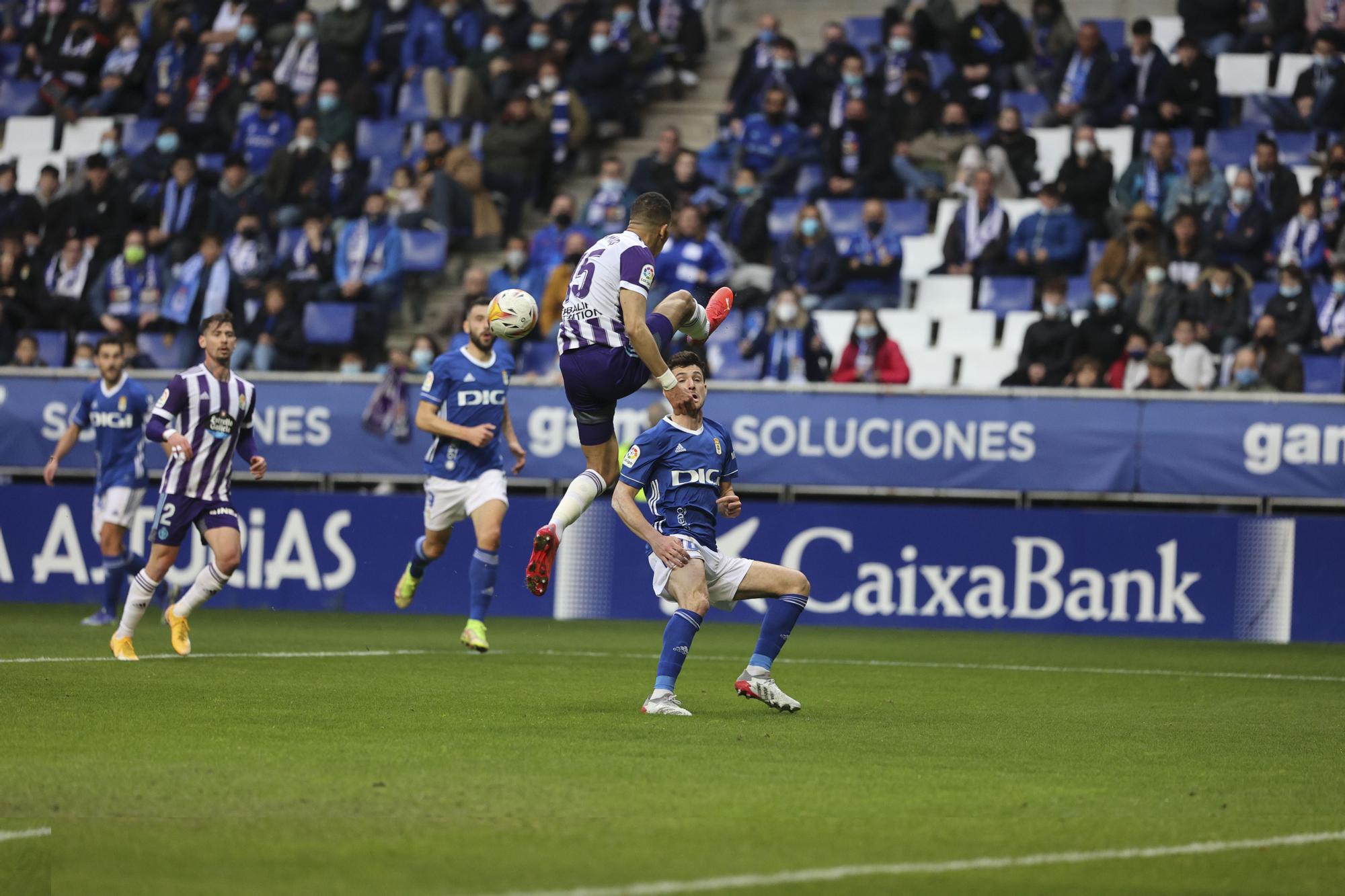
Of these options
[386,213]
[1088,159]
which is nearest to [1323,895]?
[1088,159]

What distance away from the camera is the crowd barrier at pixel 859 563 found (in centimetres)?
1820

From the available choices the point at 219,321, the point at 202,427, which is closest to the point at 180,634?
the point at 202,427

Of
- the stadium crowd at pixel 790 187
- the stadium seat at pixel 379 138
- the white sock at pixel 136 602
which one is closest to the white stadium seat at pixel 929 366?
the stadium crowd at pixel 790 187

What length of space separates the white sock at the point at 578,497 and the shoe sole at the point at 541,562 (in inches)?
18.3

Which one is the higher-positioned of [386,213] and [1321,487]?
[386,213]

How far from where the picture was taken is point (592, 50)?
25391 millimetres

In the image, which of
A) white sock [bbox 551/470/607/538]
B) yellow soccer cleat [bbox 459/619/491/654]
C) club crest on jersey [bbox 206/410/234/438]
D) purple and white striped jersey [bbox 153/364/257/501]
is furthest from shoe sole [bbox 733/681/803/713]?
club crest on jersey [bbox 206/410/234/438]

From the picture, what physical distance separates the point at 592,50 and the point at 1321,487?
39.6 feet

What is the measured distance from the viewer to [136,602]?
488 inches

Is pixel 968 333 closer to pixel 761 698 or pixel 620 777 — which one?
pixel 761 698

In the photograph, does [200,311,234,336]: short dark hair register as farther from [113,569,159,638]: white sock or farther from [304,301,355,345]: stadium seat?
[304,301,355,345]: stadium seat

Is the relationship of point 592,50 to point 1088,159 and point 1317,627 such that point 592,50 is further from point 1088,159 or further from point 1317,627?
point 1317,627

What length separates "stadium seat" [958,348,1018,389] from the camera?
811 inches

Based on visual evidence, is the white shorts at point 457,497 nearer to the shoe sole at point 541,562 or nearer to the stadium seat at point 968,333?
the shoe sole at point 541,562
